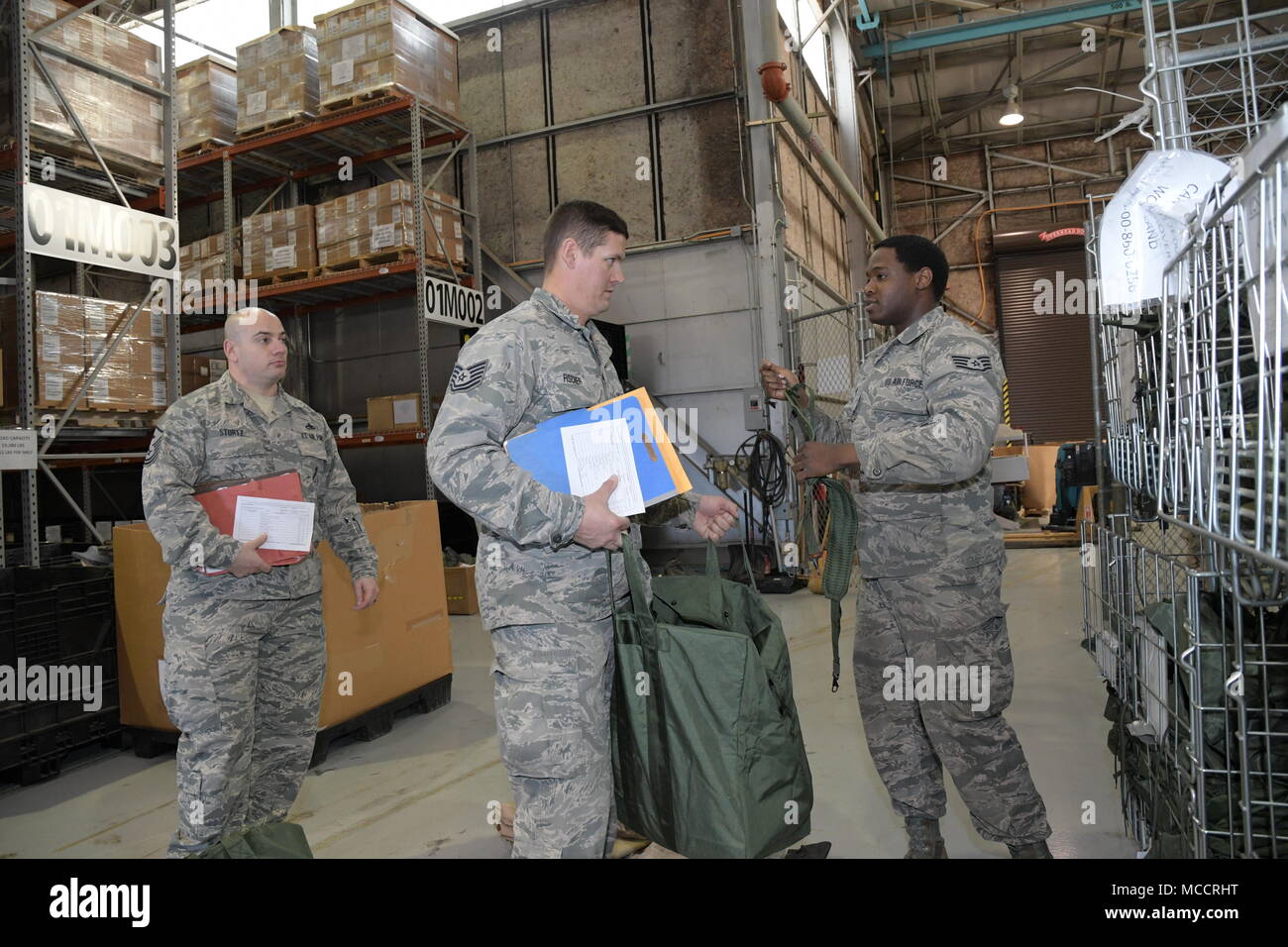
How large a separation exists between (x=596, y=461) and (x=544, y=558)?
235 millimetres

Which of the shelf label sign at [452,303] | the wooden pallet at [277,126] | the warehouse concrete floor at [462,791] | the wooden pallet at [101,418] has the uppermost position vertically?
the wooden pallet at [277,126]

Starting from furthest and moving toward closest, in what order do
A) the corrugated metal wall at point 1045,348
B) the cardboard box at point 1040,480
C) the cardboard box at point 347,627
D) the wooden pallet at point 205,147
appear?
1. the corrugated metal wall at point 1045,348
2. the cardboard box at point 1040,480
3. the wooden pallet at point 205,147
4. the cardboard box at point 347,627

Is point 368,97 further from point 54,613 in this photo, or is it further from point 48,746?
point 48,746

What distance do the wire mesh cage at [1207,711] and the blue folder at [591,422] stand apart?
101 cm

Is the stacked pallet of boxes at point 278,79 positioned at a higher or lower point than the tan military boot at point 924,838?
higher

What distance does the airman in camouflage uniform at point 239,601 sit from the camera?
8.02ft

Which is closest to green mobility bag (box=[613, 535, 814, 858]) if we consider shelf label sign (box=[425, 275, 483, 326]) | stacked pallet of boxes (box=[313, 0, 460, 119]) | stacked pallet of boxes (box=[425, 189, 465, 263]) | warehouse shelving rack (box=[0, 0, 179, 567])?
warehouse shelving rack (box=[0, 0, 179, 567])

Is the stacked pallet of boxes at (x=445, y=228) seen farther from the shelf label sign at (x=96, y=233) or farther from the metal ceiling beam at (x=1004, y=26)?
the metal ceiling beam at (x=1004, y=26)

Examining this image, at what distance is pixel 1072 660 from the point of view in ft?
15.8

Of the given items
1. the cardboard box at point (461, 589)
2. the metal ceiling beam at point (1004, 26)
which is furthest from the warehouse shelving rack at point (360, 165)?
the metal ceiling beam at point (1004, 26)

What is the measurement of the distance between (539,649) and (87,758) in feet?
11.3

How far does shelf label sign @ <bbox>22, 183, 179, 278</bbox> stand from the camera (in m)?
4.38

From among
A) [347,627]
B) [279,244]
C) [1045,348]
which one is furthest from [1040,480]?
[347,627]
